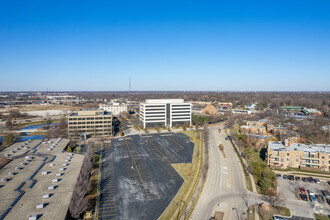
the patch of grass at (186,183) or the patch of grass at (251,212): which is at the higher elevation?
the patch of grass at (186,183)

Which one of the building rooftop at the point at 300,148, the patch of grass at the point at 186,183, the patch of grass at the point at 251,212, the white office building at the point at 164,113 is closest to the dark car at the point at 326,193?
the building rooftop at the point at 300,148

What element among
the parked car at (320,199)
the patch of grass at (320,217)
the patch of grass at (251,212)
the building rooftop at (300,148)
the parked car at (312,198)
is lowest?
the patch of grass at (251,212)

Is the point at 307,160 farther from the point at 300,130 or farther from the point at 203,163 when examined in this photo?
the point at 300,130

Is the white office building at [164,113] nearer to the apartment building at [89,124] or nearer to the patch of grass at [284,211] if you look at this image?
the apartment building at [89,124]

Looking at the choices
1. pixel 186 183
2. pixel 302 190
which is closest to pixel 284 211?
pixel 302 190

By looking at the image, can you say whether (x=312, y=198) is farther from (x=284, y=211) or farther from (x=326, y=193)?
(x=284, y=211)

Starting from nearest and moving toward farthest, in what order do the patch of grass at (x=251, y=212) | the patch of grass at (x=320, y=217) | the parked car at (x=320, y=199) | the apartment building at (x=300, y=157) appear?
the patch of grass at (x=320, y=217)
the patch of grass at (x=251, y=212)
the parked car at (x=320, y=199)
the apartment building at (x=300, y=157)

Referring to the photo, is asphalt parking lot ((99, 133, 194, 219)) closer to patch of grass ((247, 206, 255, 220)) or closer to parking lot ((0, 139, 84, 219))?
parking lot ((0, 139, 84, 219))

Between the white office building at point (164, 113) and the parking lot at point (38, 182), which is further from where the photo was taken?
the white office building at point (164, 113)
